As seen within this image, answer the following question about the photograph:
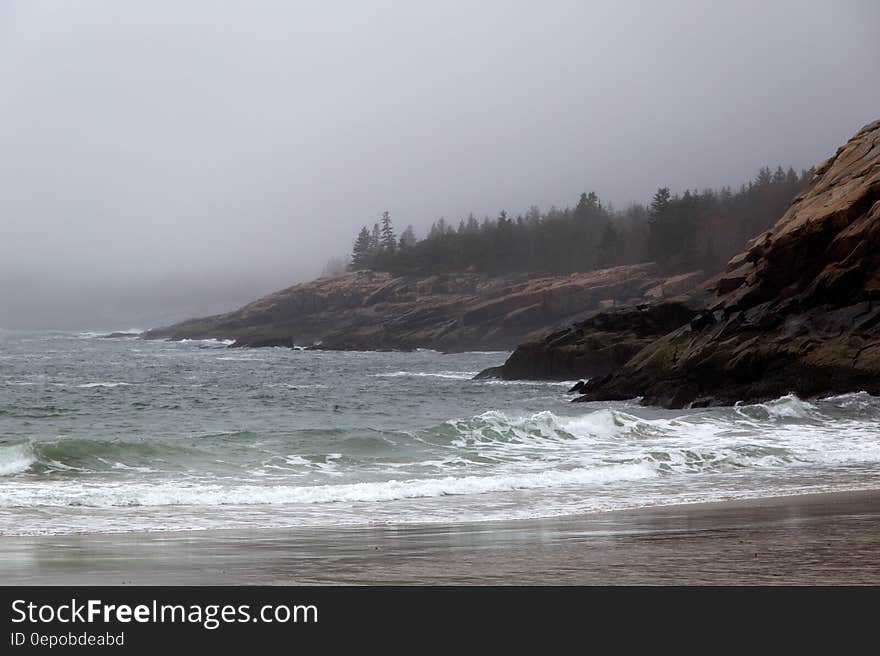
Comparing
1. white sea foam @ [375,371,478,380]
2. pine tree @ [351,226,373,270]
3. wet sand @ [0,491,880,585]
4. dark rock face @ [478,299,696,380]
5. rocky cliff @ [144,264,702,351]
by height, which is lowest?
wet sand @ [0,491,880,585]

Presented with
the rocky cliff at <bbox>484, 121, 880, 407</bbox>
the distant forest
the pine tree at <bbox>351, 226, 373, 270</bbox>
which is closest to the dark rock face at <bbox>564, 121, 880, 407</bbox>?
the rocky cliff at <bbox>484, 121, 880, 407</bbox>

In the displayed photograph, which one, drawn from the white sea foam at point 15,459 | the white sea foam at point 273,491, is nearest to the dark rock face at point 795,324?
the white sea foam at point 273,491

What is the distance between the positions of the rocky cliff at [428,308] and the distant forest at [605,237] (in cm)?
530

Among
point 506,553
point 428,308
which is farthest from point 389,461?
point 428,308

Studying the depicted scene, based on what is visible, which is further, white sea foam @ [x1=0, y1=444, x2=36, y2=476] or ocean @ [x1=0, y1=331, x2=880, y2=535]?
white sea foam @ [x1=0, y1=444, x2=36, y2=476]

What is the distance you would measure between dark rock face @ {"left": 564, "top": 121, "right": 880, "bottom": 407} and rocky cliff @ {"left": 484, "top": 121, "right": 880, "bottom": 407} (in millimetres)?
38

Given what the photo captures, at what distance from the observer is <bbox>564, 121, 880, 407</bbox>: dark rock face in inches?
1171

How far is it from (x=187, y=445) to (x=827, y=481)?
1398cm

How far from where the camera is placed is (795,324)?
3139 cm

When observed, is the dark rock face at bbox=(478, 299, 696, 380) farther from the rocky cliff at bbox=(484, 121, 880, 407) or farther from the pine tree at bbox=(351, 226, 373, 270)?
the pine tree at bbox=(351, 226, 373, 270)
